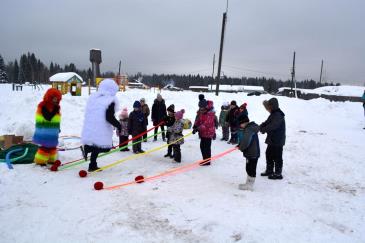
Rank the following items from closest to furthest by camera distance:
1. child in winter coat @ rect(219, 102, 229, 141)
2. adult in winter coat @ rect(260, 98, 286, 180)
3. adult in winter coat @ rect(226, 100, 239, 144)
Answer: adult in winter coat @ rect(260, 98, 286, 180) → adult in winter coat @ rect(226, 100, 239, 144) → child in winter coat @ rect(219, 102, 229, 141)

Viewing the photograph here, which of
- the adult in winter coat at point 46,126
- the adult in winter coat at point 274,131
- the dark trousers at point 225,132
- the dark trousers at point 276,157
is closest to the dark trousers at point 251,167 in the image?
the adult in winter coat at point 274,131

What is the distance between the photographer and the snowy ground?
426 centimetres

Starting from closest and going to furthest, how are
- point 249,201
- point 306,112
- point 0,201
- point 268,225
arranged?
point 268,225 → point 0,201 → point 249,201 → point 306,112

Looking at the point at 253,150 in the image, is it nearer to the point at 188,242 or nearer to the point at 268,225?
the point at 268,225

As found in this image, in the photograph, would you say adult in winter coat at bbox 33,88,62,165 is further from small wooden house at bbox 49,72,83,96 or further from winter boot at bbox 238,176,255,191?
small wooden house at bbox 49,72,83,96

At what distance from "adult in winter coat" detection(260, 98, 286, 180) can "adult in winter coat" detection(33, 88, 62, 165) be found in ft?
16.6

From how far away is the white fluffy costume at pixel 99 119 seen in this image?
22.5ft

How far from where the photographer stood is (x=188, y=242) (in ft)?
13.2

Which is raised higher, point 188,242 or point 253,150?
point 253,150

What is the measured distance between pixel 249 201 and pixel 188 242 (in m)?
1.94

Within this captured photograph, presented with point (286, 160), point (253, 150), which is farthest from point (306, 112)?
point (253, 150)

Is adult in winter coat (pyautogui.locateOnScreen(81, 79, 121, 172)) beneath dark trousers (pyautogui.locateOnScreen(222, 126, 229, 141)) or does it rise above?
above

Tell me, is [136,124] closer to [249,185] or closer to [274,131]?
[274,131]

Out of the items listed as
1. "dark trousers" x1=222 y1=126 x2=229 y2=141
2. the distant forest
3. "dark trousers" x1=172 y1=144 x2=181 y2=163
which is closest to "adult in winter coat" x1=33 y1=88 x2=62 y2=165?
"dark trousers" x1=172 y1=144 x2=181 y2=163
